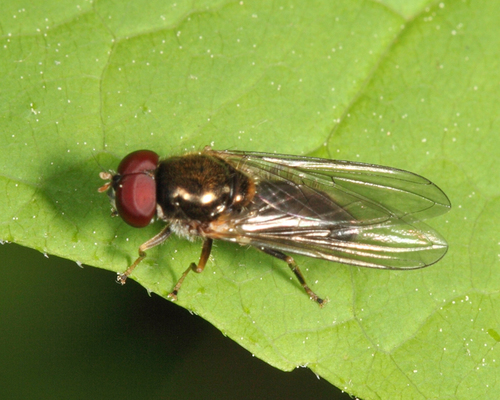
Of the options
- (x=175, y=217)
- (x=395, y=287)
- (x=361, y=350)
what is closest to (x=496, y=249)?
(x=395, y=287)

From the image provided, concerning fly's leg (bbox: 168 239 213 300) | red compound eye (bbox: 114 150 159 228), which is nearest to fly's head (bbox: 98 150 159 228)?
red compound eye (bbox: 114 150 159 228)

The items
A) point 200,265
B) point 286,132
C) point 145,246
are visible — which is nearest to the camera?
point 145,246

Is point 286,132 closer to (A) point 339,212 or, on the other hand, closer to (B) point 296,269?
(A) point 339,212

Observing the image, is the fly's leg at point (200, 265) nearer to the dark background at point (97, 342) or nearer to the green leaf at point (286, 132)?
the green leaf at point (286, 132)

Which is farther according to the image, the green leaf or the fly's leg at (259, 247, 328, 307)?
the fly's leg at (259, 247, 328, 307)

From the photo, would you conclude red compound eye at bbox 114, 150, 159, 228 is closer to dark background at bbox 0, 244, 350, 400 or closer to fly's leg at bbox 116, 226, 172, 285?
fly's leg at bbox 116, 226, 172, 285

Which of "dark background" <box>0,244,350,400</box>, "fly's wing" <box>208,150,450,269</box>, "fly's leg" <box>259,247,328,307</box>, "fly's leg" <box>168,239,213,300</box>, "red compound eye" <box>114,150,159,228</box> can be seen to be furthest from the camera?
"dark background" <box>0,244,350,400</box>

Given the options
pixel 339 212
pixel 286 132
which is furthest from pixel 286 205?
pixel 286 132
